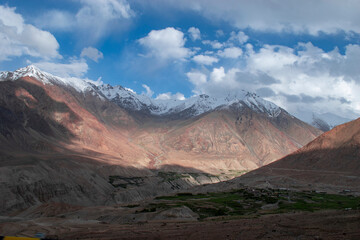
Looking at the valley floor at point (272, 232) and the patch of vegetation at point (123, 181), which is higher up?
the patch of vegetation at point (123, 181)

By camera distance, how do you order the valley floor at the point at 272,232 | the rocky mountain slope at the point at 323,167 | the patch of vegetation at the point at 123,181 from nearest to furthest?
the valley floor at the point at 272,232
the rocky mountain slope at the point at 323,167
the patch of vegetation at the point at 123,181

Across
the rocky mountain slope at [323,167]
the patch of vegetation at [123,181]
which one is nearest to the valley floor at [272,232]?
the rocky mountain slope at [323,167]

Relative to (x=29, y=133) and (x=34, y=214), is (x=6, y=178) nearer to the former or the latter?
(x=34, y=214)

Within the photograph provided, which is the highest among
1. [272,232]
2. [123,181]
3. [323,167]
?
[123,181]

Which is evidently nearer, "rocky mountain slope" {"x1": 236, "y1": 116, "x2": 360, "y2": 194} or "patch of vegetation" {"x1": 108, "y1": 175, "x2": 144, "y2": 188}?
"rocky mountain slope" {"x1": 236, "y1": 116, "x2": 360, "y2": 194}

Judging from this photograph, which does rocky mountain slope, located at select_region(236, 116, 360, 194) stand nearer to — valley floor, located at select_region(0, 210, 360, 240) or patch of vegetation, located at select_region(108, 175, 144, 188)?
patch of vegetation, located at select_region(108, 175, 144, 188)

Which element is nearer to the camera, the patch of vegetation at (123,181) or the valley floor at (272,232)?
the valley floor at (272,232)

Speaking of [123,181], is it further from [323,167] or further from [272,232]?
[272,232]

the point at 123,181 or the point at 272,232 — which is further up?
the point at 123,181

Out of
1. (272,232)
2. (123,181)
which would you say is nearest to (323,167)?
(123,181)

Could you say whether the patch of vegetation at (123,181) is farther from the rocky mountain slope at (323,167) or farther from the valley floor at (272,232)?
the valley floor at (272,232)

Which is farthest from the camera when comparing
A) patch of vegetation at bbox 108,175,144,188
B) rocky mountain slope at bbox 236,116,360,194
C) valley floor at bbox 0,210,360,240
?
patch of vegetation at bbox 108,175,144,188

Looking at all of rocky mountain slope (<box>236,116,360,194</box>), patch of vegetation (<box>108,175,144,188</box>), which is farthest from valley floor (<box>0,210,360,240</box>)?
patch of vegetation (<box>108,175,144,188</box>)
